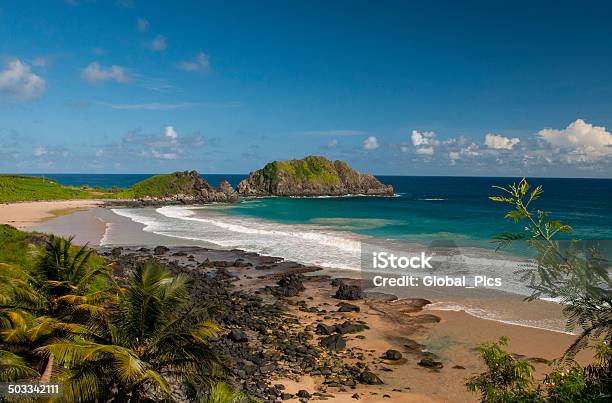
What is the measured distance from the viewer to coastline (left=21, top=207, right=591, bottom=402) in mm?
15352

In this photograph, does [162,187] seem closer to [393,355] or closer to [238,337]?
[238,337]

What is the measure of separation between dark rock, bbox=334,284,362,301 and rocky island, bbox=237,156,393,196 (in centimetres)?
10554

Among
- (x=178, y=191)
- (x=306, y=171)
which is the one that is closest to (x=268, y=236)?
(x=178, y=191)

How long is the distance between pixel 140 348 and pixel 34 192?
105062 mm

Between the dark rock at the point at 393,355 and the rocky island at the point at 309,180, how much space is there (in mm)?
114996

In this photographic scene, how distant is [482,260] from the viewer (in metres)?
37.4

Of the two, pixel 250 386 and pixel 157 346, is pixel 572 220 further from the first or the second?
pixel 157 346

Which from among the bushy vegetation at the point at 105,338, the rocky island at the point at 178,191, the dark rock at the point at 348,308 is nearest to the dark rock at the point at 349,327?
the dark rock at the point at 348,308

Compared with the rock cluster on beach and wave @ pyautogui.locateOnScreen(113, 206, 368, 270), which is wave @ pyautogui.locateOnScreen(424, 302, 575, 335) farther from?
wave @ pyautogui.locateOnScreen(113, 206, 368, 270)

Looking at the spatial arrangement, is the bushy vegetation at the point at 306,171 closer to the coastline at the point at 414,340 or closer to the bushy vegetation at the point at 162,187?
the bushy vegetation at the point at 162,187

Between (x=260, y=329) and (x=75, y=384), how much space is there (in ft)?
42.4

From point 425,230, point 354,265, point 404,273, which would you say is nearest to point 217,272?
point 354,265

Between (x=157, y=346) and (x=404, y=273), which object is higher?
(x=157, y=346)

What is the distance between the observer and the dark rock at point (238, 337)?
1919 centimetres
